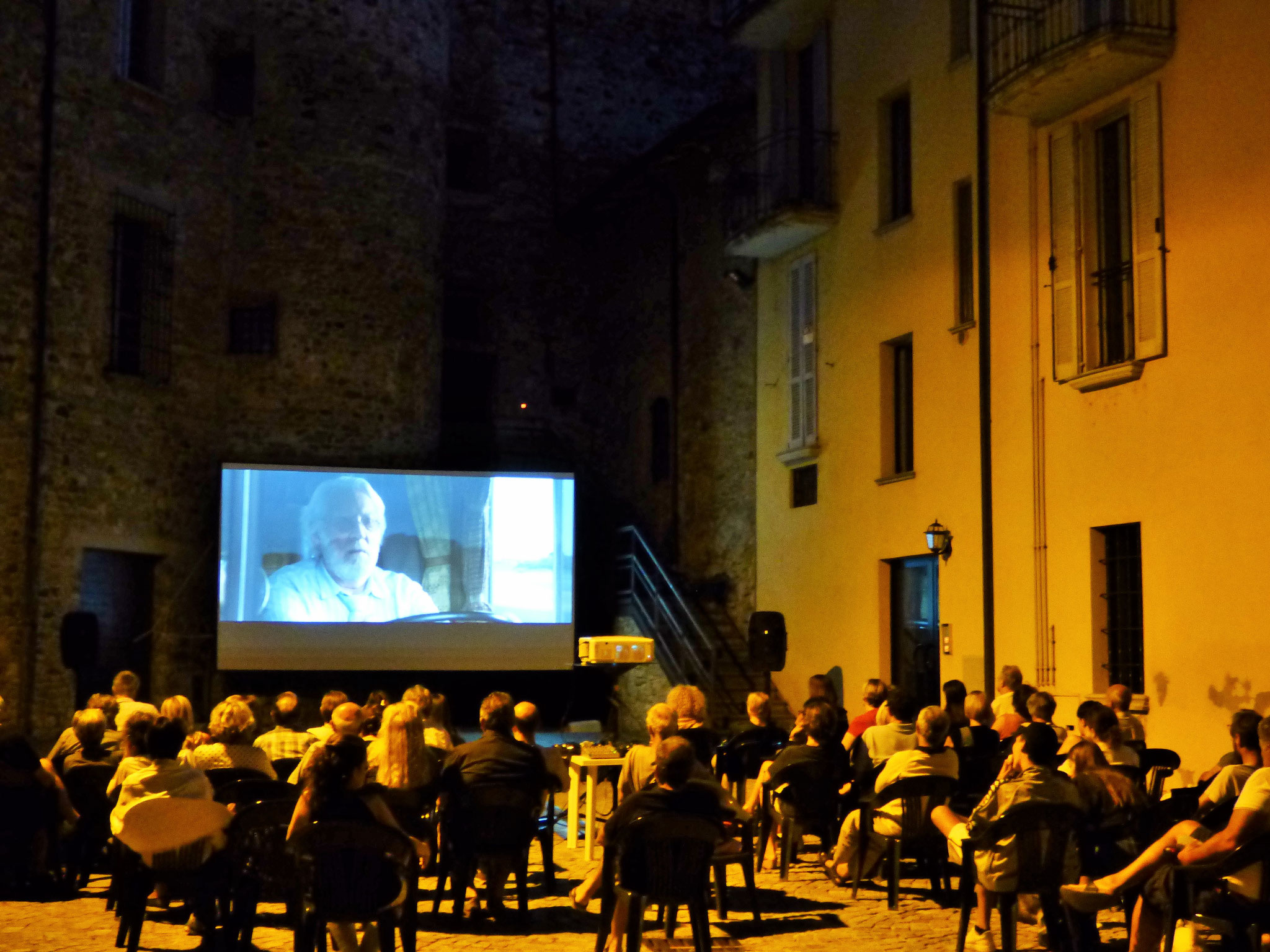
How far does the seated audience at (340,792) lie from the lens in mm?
5445

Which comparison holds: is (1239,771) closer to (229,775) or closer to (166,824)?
(166,824)

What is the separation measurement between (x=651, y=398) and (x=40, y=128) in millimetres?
7722

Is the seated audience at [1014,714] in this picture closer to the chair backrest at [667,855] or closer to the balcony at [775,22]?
the chair backrest at [667,855]

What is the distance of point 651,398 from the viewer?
19.6 m

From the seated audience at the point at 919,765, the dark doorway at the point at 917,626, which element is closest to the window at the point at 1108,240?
the dark doorway at the point at 917,626

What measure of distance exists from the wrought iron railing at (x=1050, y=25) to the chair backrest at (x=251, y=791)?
781cm

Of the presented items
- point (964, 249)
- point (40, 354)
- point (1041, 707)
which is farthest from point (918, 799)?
point (40, 354)

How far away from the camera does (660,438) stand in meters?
19.6

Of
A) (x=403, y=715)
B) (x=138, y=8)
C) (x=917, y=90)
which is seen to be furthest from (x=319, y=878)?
(x=138, y=8)

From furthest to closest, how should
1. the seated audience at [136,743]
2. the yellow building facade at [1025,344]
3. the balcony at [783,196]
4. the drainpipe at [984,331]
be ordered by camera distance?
the balcony at [783,196] < the drainpipe at [984,331] < the yellow building facade at [1025,344] < the seated audience at [136,743]

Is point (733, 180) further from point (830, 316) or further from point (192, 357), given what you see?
point (192, 357)

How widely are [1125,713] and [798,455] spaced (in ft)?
22.9

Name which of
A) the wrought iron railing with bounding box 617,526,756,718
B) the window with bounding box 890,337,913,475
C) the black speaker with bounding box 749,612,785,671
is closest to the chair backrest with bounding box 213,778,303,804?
the black speaker with bounding box 749,612,785,671

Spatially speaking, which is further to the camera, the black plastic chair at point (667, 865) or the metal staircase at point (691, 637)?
the metal staircase at point (691, 637)
